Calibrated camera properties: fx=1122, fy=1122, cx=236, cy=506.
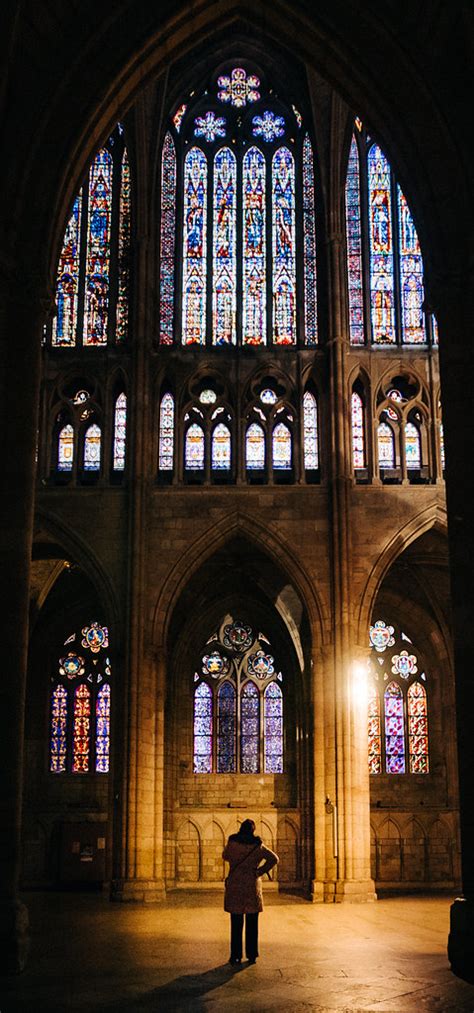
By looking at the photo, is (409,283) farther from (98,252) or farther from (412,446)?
(98,252)

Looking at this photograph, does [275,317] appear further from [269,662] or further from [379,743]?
[379,743]

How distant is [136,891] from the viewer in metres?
19.9

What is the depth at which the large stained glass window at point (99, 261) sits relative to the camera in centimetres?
2334

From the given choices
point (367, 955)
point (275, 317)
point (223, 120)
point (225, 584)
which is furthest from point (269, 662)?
point (367, 955)

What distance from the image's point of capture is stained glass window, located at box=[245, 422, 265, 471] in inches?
888

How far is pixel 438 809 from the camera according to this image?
25.0m

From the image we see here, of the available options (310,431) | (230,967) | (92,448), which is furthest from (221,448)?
(230,967)

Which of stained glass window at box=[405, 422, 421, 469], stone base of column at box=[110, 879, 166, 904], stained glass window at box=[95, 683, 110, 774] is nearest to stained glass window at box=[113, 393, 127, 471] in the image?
stained glass window at box=[405, 422, 421, 469]

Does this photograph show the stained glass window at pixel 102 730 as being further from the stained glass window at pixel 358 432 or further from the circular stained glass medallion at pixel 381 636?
the stained glass window at pixel 358 432

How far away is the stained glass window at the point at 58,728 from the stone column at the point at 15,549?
50.4ft

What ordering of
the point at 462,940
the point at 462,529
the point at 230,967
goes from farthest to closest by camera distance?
1. the point at 462,529
2. the point at 230,967
3. the point at 462,940

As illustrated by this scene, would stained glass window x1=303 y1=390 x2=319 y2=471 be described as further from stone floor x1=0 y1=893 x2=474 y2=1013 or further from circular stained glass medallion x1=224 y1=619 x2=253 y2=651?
stone floor x1=0 y1=893 x2=474 y2=1013

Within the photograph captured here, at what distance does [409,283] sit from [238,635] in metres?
9.13

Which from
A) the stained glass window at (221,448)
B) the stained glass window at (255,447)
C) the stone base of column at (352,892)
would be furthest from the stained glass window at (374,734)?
the stained glass window at (221,448)
